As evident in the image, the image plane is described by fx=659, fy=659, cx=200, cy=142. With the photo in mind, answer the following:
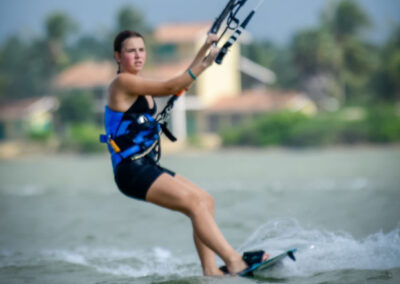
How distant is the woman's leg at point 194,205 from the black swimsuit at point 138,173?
5 cm

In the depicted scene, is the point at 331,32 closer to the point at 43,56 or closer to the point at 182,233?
the point at 43,56

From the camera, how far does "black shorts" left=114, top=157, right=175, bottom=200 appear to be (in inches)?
170

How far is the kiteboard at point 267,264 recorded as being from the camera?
176 inches

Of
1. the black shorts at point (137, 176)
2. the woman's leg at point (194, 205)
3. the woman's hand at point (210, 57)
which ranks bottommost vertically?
the woman's leg at point (194, 205)

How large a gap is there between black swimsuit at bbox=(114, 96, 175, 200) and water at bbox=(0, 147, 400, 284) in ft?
2.60

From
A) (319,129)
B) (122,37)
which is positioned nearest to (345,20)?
(319,129)

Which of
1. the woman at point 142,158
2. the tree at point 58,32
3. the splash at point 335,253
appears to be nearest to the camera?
the woman at point 142,158

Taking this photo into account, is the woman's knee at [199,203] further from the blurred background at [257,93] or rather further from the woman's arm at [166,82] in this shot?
the blurred background at [257,93]

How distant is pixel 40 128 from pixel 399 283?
44995 mm

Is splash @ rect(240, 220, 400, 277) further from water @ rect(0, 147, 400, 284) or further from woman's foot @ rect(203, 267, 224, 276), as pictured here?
woman's foot @ rect(203, 267, 224, 276)

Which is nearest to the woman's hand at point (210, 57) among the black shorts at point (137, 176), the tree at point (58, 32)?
the black shorts at point (137, 176)

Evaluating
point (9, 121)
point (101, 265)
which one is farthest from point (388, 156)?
point (9, 121)

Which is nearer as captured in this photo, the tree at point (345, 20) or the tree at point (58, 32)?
the tree at point (345, 20)

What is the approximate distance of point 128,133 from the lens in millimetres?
4379
